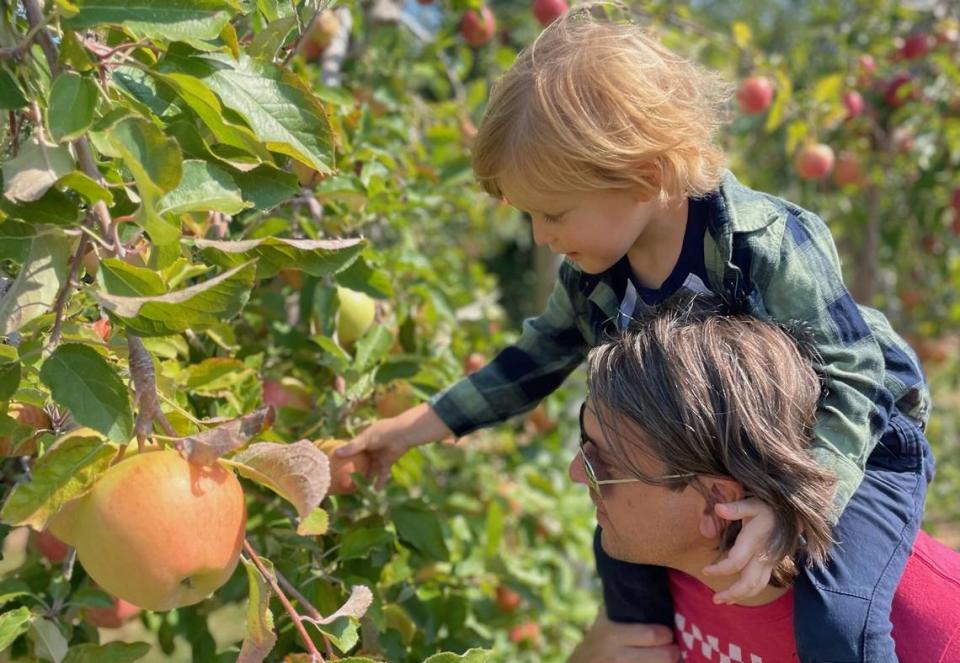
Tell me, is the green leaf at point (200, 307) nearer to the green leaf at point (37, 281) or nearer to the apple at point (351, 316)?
the green leaf at point (37, 281)

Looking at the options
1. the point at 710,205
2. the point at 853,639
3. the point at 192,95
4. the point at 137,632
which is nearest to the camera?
the point at 192,95

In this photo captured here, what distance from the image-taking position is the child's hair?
47.4 inches

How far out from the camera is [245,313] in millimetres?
1612

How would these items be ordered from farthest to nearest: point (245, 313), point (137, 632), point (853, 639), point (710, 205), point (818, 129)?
1. point (137, 632)
2. point (818, 129)
3. point (245, 313)
4. point (710, 205)
5. point (853, 639)

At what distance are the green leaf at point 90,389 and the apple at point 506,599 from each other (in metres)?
1.54

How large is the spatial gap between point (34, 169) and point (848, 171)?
323 cm

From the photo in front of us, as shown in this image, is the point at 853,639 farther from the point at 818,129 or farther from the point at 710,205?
the point at 818,129

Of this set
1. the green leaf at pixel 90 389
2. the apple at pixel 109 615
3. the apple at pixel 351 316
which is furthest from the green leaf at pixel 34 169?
the apple at pixel 109 615

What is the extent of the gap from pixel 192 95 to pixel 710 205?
2.22 ft

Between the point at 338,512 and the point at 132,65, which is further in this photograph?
the point at 338,512

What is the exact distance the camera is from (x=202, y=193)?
0.88 metres

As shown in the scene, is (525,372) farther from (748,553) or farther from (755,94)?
(755,94)

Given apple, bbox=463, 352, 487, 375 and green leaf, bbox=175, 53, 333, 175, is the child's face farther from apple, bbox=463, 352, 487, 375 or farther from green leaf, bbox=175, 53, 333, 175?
apple, bbox=463, 352, 487, 375

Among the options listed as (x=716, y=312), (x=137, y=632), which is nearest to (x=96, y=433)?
(x=716, y=312)
